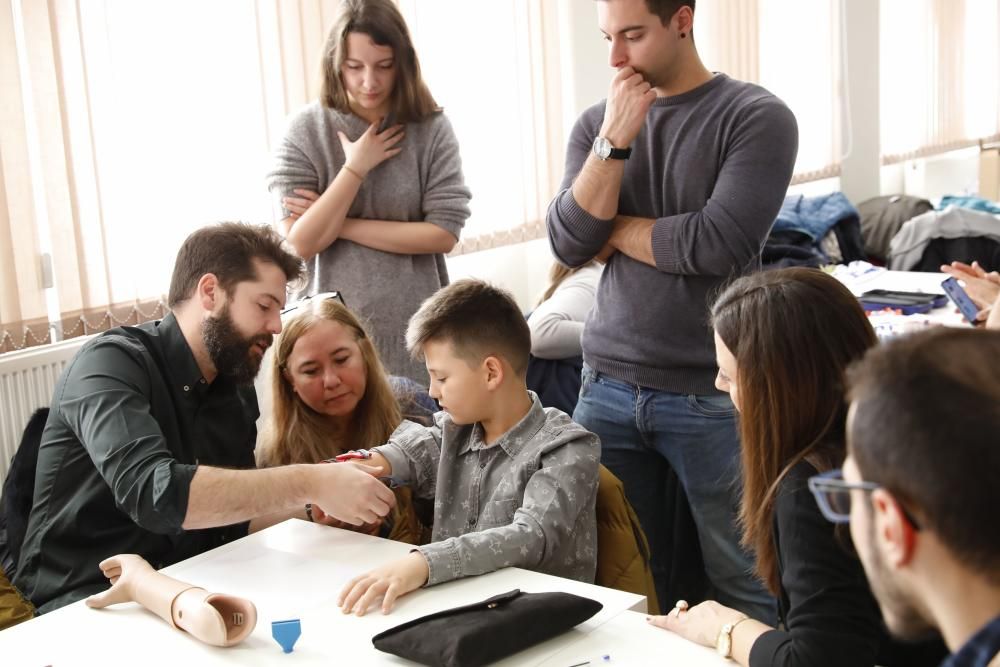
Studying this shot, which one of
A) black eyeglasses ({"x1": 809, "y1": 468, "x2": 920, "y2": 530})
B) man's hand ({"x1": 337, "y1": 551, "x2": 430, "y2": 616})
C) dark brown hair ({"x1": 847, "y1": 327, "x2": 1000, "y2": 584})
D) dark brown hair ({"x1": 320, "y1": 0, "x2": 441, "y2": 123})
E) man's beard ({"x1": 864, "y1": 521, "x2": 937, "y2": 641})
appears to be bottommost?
man's hand ({"x1": 337, "y1": 551, "x2": 430, "y2": 616})

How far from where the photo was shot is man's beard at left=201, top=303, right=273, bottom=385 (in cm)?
224

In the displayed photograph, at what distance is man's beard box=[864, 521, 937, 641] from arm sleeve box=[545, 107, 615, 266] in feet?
4.29

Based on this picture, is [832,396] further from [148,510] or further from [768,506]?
[148,510]

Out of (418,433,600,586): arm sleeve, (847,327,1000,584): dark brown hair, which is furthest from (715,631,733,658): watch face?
(847,327,1000,584): dark brown hair

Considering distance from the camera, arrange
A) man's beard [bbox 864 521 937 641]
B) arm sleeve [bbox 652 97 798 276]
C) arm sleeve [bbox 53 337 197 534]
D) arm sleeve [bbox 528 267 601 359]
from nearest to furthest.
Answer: man's beard [bbox 864 521 937 641] → arm sleeve [bbox 53 337 197 534] → arm sleeve [bbox 652 97 798 276] → arm sleeve [bbox 528 267 601 359]

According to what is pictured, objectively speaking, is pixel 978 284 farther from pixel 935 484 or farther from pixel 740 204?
pixel 935 484

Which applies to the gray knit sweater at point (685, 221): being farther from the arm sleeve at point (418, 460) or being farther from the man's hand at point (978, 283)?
the man's hand at point (978, 283)

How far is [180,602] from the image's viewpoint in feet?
5.44

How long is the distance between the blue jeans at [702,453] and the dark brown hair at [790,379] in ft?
1.71

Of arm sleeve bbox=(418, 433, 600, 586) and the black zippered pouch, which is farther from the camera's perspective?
arm sleeve bbox=(418, 433, 600, 586)

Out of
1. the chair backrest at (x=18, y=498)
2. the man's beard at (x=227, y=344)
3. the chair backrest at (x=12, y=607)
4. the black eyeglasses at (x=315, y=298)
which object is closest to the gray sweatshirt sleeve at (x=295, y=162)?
the black eyeglasses at (x=315, y=298)

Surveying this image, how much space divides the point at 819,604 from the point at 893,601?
0.50 metres

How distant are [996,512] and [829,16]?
6.79 metres

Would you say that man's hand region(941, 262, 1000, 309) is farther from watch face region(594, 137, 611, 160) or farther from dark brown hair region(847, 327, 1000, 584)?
dark brown hair region(847, 327, 1000, 584)
